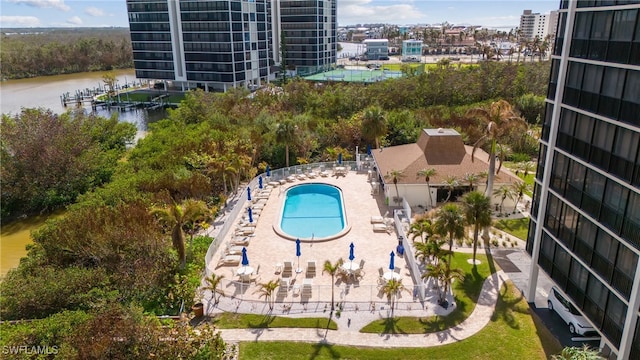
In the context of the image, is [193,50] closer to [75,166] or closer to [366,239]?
[75,166]

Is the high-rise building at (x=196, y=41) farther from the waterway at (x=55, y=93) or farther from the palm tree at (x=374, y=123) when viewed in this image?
the palm tree at (x=374, y=123)

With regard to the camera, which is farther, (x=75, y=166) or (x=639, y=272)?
(x=75, y=166)

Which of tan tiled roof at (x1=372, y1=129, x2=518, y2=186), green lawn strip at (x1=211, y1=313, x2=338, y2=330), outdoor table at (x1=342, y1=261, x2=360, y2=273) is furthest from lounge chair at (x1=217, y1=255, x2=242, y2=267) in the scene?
tan tiled roof at (x1=372, y1=129, x2=518, y2=186)

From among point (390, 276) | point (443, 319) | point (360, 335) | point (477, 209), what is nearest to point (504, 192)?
point (477, 209)

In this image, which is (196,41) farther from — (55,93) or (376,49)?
(376,49)

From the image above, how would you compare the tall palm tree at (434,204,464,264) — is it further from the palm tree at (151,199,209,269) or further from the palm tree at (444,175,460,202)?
the palm tree at (151,199,209,269)

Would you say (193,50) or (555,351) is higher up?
(193,50)

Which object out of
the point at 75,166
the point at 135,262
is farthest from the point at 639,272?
the point at 75,166

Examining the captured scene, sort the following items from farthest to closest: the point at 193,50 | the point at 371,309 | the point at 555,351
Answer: the point at 193,50 < the point at 371,309 < the point at 555,351
